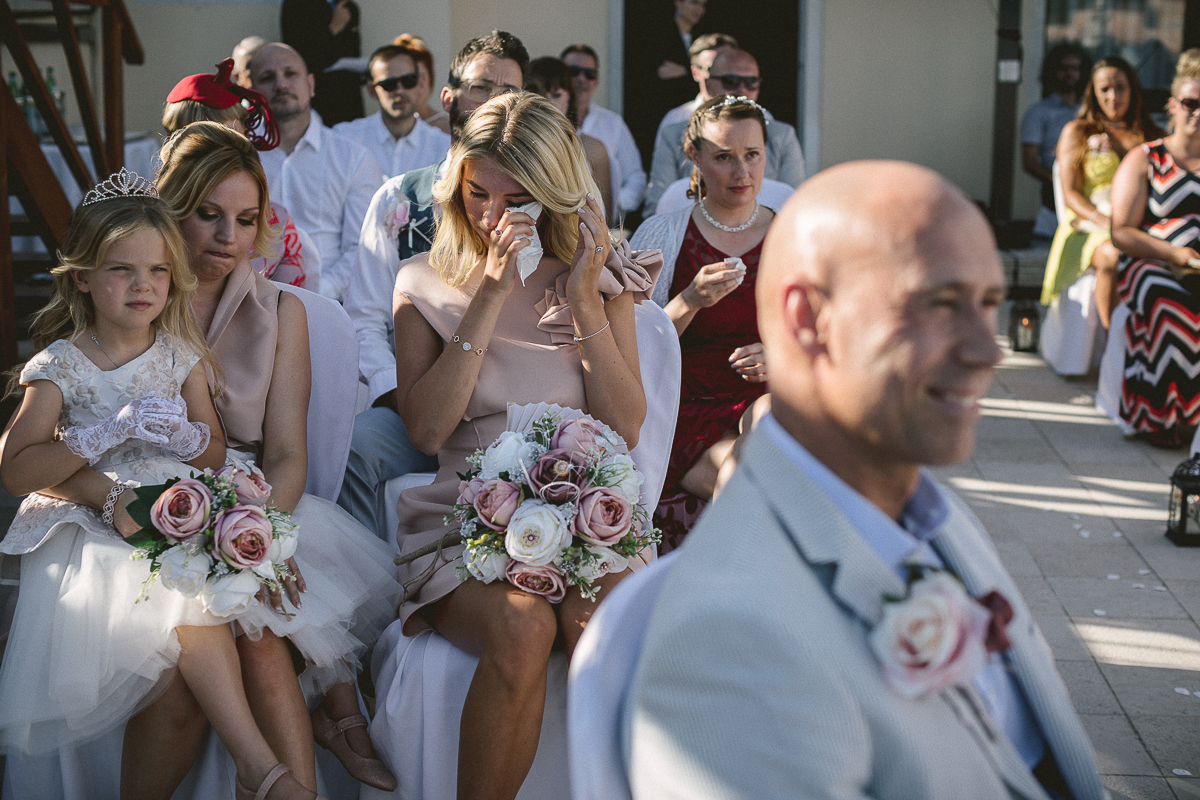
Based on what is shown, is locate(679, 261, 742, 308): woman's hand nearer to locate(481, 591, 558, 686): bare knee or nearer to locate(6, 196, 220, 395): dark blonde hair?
locate(481, 591, 558, 686): bare knee

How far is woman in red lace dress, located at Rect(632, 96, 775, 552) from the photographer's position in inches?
140

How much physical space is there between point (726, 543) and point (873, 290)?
11.9 inches

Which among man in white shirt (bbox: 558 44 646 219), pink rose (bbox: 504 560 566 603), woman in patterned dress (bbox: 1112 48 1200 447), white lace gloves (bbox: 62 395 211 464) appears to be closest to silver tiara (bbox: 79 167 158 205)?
white lace gloves (bbox: 62 395 211 464)

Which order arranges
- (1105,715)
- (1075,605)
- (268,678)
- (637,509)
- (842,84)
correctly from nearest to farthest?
(268,678), (637,509), (1105,715), (1075,605), (842,84)

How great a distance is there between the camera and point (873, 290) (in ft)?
3.68

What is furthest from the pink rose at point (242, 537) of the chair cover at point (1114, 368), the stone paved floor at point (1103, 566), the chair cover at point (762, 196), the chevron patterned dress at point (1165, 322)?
the chair cover at point (1114, 368)

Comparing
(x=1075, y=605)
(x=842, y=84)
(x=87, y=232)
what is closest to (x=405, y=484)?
(x=87, y=232)

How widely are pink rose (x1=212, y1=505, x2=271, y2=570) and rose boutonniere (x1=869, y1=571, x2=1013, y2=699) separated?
5.10 feet

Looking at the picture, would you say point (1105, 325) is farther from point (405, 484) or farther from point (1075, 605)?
point (405, 484)

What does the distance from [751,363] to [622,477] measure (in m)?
1.24

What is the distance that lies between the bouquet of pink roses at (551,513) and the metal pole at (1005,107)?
7783mm

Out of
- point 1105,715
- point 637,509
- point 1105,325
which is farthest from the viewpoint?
point 1105,325

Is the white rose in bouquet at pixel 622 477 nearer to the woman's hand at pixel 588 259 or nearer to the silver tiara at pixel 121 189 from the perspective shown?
the woman's hand at pixel 588 259

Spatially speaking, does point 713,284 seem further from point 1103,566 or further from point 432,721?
point 1103,566
